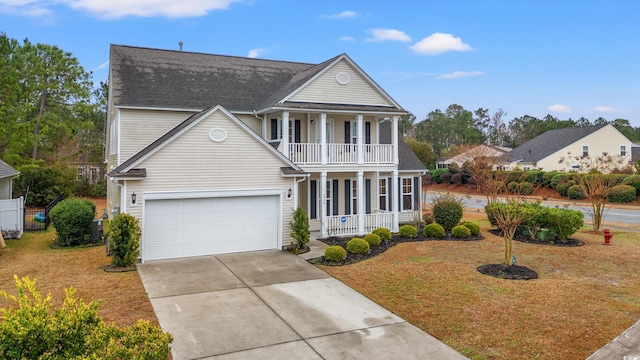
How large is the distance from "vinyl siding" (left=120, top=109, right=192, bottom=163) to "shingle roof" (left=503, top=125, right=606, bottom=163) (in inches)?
1818

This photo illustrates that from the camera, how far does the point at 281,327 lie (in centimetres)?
842

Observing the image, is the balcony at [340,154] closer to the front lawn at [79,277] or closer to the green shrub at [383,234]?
the green shrub at [383,234]

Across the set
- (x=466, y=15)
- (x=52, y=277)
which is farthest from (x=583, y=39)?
(x=52, y=277)

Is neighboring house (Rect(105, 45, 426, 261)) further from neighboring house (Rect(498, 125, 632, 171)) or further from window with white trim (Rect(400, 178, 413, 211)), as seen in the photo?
neighboring house (Rect(498, 125, 632, 171))

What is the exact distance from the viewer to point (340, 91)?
18578 millimetres

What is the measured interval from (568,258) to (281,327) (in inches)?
440

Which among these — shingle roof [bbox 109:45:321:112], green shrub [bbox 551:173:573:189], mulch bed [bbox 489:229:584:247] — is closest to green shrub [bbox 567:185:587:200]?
green shrub [bbox 551:173:573:189]

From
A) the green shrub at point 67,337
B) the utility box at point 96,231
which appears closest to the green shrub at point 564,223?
the green shrub at point 67,337

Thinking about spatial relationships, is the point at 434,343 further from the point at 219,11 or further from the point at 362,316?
the point at 219,11

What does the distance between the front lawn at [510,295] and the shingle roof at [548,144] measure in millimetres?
38750

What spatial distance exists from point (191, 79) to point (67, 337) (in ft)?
53.2

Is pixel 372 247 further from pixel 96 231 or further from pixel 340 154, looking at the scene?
pixel 96 231

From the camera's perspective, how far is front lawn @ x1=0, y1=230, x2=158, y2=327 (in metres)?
9.29

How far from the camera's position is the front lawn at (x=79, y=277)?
30.5 ft
